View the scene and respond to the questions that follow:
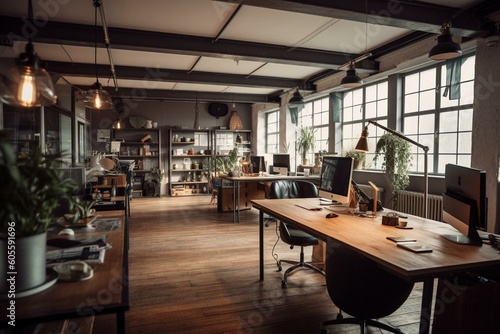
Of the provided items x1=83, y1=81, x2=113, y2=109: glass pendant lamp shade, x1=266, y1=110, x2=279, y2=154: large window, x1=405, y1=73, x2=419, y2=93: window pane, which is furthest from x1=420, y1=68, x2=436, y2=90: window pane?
x1=266, y1=110, x2=279, y2=154: large window

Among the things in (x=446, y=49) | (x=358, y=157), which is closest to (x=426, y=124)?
(x=358, y=157)

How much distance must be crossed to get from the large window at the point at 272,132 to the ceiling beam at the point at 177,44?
4605 millimetres

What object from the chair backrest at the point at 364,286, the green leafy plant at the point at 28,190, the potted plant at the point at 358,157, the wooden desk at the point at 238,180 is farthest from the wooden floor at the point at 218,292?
the potted plant at the point at 358,157

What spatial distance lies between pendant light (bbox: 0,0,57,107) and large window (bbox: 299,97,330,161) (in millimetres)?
6915

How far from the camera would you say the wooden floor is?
2539mm

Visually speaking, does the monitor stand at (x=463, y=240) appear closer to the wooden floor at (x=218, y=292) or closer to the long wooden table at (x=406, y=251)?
the long wooden table at (x=406, y=251)

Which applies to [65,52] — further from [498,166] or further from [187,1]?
[498,166]

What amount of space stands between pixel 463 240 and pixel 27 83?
2616mm

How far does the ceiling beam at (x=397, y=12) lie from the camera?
3.46 meters

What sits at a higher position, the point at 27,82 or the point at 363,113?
the point at 363,113

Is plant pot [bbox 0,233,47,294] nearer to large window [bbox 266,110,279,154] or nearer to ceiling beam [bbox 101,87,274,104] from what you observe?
ceiling beam [bbox 101,87,274,104]

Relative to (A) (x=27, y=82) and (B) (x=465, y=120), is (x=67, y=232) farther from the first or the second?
(B) (x=465, y=120)

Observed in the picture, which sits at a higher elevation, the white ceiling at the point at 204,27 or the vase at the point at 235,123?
the white ceiling at the point at 204,27

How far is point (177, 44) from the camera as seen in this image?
199 inches
